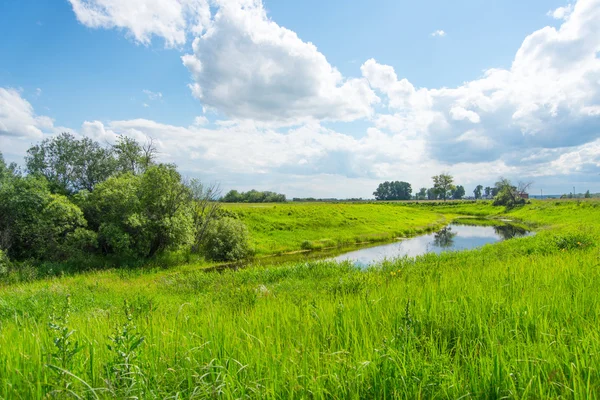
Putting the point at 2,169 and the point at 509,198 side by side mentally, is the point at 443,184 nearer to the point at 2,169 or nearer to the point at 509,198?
the point at 509,198

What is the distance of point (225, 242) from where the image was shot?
101 ft

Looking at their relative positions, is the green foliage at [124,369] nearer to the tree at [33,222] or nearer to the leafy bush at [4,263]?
the leafy bush at [4,263]

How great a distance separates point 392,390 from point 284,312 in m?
2.51

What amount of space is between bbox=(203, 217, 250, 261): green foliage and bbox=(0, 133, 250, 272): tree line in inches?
3.9

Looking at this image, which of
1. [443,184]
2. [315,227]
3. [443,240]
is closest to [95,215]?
[315,227]

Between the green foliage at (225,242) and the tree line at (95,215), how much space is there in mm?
99

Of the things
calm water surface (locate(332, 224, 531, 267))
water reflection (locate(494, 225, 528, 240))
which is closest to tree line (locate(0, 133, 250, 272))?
calm water surface (locate(332, 224, 531, 267))

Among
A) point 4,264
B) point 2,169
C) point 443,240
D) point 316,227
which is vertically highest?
point 2,169

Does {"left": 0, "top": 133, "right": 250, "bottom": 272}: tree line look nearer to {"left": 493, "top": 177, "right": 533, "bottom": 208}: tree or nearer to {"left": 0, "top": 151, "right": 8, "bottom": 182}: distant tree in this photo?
{"left": 0, "top": 151, "right": 8, "bottom": 182}: distant tree

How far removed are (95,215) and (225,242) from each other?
11785mm

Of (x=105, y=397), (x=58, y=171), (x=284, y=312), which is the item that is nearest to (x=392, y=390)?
(x=105, y=397)

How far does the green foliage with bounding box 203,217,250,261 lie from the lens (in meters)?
30.3

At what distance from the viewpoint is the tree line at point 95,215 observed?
927 inches

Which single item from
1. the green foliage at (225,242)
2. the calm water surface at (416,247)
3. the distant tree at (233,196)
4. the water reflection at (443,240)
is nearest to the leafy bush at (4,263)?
the green foliage at (225,242)
